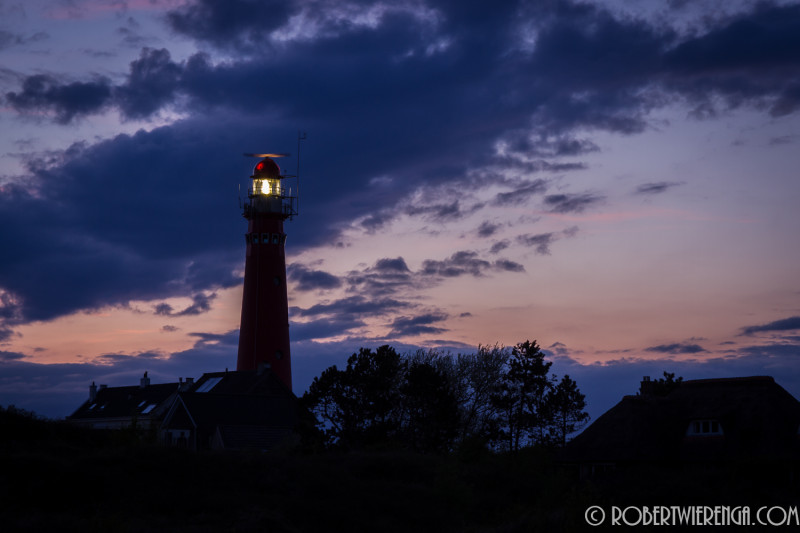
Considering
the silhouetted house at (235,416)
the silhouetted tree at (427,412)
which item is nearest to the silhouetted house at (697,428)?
the silhouetted tree at (427,412)

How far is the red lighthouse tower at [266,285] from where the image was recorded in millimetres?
65875

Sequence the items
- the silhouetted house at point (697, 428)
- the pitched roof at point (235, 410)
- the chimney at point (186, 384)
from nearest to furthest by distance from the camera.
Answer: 1. the silhouetted house at point (697, 428)
2. the pitched roof at point (235, 410)
3. the chimney at point (186, 384)

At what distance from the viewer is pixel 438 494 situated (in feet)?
144

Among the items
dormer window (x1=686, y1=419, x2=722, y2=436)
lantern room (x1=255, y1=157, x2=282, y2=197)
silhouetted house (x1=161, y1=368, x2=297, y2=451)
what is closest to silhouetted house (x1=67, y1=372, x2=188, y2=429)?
silhouetted house (x1=161, y1=368, x2=297, y2=451)

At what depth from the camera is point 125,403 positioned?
8919 centimetres

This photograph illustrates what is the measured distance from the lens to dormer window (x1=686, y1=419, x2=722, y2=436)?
49.8m

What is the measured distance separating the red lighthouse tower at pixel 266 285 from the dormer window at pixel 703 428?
98.9 ft

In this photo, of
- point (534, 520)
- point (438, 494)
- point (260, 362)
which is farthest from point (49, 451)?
point (260, 362)

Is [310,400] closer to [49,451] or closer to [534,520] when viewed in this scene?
[49,451]

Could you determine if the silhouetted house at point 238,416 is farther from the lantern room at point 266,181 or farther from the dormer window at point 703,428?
the dormer window at point 703,428

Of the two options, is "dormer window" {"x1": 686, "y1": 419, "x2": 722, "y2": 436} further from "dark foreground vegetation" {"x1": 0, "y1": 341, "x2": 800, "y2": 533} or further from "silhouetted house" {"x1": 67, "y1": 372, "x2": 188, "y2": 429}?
"silhouetted house" {"x1": 67, "y1": 372, "x2": 188, "y2": 429}

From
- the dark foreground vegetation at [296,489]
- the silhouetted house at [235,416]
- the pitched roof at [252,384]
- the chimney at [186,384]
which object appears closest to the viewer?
the dark foreground vegetation at [296,489]

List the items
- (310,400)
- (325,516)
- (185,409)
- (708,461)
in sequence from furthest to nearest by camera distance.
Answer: (185,409) → (310,400) → (708,461) → (325,516)

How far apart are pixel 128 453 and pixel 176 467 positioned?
2.39 metres
